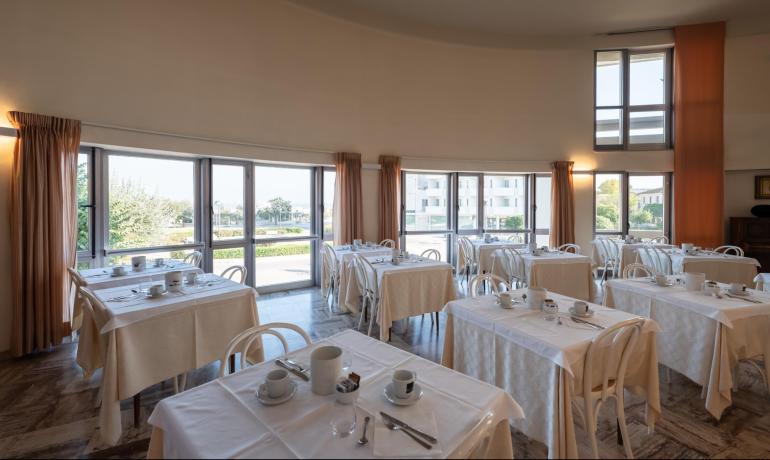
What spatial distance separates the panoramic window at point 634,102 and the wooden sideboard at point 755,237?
216 cm

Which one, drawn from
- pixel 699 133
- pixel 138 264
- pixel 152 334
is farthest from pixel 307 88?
pixel 699 133

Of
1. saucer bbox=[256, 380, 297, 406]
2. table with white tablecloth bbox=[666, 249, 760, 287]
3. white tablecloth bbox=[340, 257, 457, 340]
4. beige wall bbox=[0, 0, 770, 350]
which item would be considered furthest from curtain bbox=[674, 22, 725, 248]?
saucer bbox=[256, 380, 297, 406]

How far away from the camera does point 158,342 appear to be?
236cm

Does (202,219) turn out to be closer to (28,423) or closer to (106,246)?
(106,246)

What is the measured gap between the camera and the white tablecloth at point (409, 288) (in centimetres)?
363

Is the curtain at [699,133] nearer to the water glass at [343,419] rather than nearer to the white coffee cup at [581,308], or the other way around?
the white coffee cup at [581,308]

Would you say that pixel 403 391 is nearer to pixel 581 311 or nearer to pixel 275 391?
pixel 275 391

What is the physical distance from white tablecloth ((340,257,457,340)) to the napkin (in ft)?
8.09

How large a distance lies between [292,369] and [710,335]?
288 centimetres

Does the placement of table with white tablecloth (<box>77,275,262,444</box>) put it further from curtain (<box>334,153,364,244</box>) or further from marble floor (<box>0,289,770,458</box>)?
curtain (<box>334,153,364,244</box>)

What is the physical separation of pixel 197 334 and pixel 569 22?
8.39 meters

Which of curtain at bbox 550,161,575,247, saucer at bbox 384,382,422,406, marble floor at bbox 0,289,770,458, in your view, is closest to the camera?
saucer at bbox 384,382,422,406

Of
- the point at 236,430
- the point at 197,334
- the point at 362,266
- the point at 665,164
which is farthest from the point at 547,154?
the point at 236,430

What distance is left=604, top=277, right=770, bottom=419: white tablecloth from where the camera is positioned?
231cm
